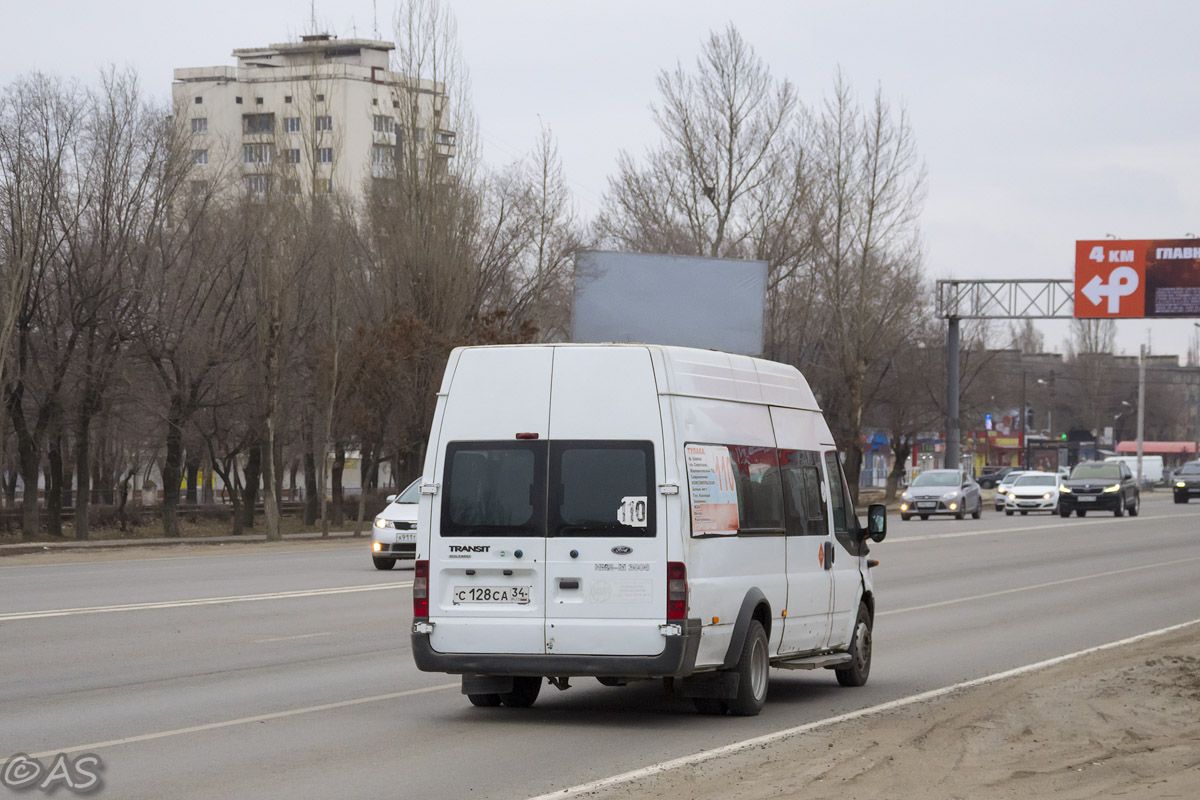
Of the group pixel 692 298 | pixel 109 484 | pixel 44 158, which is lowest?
pixel 109 484

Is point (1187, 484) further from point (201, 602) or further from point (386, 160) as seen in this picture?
point (201, 602)

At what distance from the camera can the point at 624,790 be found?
7.57 meters

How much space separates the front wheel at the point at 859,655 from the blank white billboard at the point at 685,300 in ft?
42.7

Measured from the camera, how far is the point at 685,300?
85.4 ft

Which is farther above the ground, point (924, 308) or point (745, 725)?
point (924, 308)

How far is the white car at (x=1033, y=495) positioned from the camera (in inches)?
2197

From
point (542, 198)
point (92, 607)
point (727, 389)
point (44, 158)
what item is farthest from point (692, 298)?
point (542, 198)

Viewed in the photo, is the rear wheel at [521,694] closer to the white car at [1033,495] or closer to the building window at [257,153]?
the building window at [257,153]

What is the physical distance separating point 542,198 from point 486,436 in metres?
46.1

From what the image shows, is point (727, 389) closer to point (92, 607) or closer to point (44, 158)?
point (92, 607)

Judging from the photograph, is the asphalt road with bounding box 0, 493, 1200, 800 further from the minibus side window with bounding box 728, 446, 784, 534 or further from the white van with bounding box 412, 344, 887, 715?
the minibus side window with bounding box 728, 446, 784, 534

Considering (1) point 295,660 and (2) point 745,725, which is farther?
(1) point 295,660

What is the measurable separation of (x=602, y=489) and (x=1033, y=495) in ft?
160

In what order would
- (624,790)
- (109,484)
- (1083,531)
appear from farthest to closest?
1. (109,484)
2. (1083,531)
3. (624,790)
